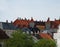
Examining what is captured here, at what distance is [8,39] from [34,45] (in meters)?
5.59

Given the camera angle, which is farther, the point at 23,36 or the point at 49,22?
the point at 49,22

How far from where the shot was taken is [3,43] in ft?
166

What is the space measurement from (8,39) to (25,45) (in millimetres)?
3879

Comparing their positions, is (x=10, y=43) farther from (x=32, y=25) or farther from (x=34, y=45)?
(x=32, y=25)

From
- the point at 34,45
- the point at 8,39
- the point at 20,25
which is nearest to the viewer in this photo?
the point at 34,45

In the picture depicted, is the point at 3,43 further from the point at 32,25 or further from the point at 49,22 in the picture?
the point at 49,22

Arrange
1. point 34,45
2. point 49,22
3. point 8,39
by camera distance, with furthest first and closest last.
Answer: point 49,22 → point 8,39 → point 34,45

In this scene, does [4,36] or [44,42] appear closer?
[44,42]

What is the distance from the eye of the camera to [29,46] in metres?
48.0

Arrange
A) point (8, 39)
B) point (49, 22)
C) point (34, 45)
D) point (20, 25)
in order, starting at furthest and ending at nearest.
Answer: point (49, 22)
point (20, 25)
point (8, 39)
point (34, 45)

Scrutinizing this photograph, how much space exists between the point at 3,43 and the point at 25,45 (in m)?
4.61

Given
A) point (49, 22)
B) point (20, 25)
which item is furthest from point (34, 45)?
point (49, 22)

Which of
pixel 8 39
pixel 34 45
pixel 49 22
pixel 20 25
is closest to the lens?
pixel 34 45

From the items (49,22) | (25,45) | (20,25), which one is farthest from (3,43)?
(49,22)
